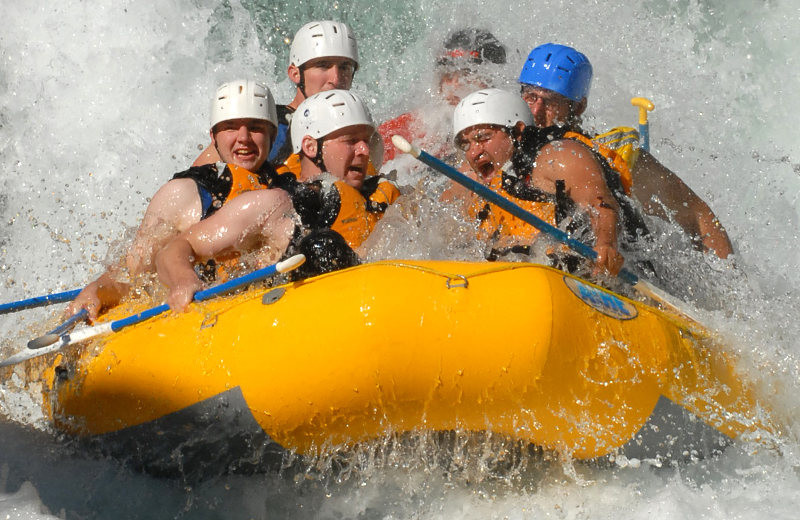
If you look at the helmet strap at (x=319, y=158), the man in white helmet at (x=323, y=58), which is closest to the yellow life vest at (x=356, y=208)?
the helmet strap at (x=319, y=158)

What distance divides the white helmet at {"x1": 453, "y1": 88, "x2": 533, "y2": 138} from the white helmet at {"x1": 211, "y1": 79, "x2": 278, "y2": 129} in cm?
89

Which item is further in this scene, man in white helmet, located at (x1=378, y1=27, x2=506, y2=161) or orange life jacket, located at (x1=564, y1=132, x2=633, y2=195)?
man in white helmet, located at (x1=378, y1=27, x2=506, y2=161)

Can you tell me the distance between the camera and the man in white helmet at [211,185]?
3754 mm

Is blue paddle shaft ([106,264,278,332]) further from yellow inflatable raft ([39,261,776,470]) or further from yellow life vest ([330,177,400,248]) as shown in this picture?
yellow life vest ([330,177,400,248])

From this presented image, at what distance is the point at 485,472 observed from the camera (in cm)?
334

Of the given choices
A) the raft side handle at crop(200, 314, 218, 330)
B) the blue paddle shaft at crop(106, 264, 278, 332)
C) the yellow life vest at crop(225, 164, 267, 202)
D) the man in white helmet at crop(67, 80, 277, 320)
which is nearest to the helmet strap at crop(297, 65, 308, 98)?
the man in white helmet at crop(67, 80, 277, 320)

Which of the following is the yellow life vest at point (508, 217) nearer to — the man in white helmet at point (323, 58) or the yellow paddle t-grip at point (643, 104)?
the yellow paddle t-grip at point (643, 104)

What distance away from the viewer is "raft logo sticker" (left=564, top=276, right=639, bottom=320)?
122 inches

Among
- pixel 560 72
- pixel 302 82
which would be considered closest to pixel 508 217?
pixel 560 72

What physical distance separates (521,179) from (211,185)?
4.28 feet

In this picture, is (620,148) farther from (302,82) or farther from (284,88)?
(284,88)

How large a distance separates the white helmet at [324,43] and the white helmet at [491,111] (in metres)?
1.36

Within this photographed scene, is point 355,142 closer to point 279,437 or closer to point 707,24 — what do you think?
point 279,437

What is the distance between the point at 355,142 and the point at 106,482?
66.6 inches
